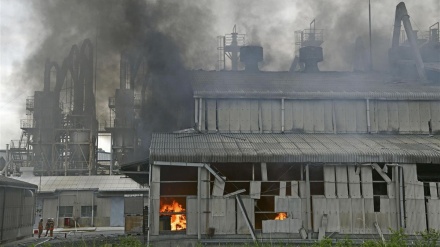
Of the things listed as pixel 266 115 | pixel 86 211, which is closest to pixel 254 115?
pixel 266 115

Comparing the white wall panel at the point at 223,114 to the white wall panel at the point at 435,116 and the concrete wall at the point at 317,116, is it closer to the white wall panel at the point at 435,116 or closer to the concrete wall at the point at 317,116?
the concrete wall at the point at 317,116

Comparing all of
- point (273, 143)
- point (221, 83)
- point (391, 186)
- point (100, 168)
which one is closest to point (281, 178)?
point (273, 143)

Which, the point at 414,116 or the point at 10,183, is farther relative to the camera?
the point at 414,116

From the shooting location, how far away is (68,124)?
61500 mm

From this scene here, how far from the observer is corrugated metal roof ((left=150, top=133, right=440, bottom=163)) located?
79.8ft

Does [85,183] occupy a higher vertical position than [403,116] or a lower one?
lower

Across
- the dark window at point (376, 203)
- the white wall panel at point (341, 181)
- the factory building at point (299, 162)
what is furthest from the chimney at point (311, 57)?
the dark window at point (376, 203)

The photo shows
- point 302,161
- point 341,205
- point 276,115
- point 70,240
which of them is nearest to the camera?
point 302,161

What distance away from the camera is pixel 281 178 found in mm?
26594

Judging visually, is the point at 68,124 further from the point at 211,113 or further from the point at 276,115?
the point at 276,115

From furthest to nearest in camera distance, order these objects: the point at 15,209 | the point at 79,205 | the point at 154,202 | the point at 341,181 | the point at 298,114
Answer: the point at 79,205 → the point at 15,209 → the point at 298,114 → the point at 341,181 → the point at 154,202

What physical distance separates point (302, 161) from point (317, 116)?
20.5 ft

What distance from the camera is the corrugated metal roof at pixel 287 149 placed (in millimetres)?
24328

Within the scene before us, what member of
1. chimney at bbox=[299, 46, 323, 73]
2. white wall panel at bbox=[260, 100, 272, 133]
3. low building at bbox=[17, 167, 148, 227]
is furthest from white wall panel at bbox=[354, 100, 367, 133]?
low building at bbox=[17, 167, 148, 227]
